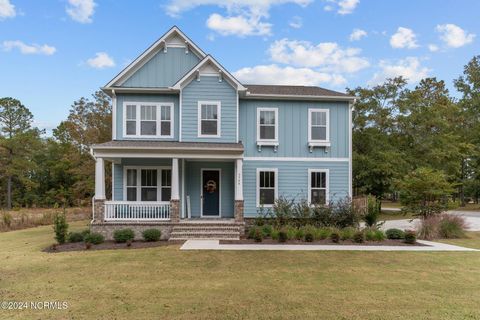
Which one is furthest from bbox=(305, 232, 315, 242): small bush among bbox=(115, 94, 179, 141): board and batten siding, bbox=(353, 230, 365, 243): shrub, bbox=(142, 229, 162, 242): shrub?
bbox=(115, 94, 179, 141): board and batten siding

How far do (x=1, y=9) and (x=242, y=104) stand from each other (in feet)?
41.5

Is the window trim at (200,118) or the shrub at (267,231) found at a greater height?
the window trim at (200,118)

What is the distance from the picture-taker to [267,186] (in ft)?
50.9

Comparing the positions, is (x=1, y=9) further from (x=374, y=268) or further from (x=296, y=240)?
(x=374, y=268)

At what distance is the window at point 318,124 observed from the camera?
15.8 m

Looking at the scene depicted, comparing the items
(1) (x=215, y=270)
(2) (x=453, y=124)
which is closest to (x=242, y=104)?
(1) (x=215, y=270)

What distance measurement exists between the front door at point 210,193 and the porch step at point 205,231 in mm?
2119

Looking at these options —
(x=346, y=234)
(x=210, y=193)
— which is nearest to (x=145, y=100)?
(x=210, y=193)

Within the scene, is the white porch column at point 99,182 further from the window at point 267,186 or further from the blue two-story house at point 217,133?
the window at point 267,186

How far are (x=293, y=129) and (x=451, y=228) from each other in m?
8.24

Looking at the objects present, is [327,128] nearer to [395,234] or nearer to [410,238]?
[395,234]

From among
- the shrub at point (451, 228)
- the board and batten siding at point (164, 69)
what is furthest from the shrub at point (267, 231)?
the board and batten siding at point (164, 69)

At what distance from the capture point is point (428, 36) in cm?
1834

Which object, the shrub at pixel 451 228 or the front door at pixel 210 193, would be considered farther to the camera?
the front door at pixel 210 193
